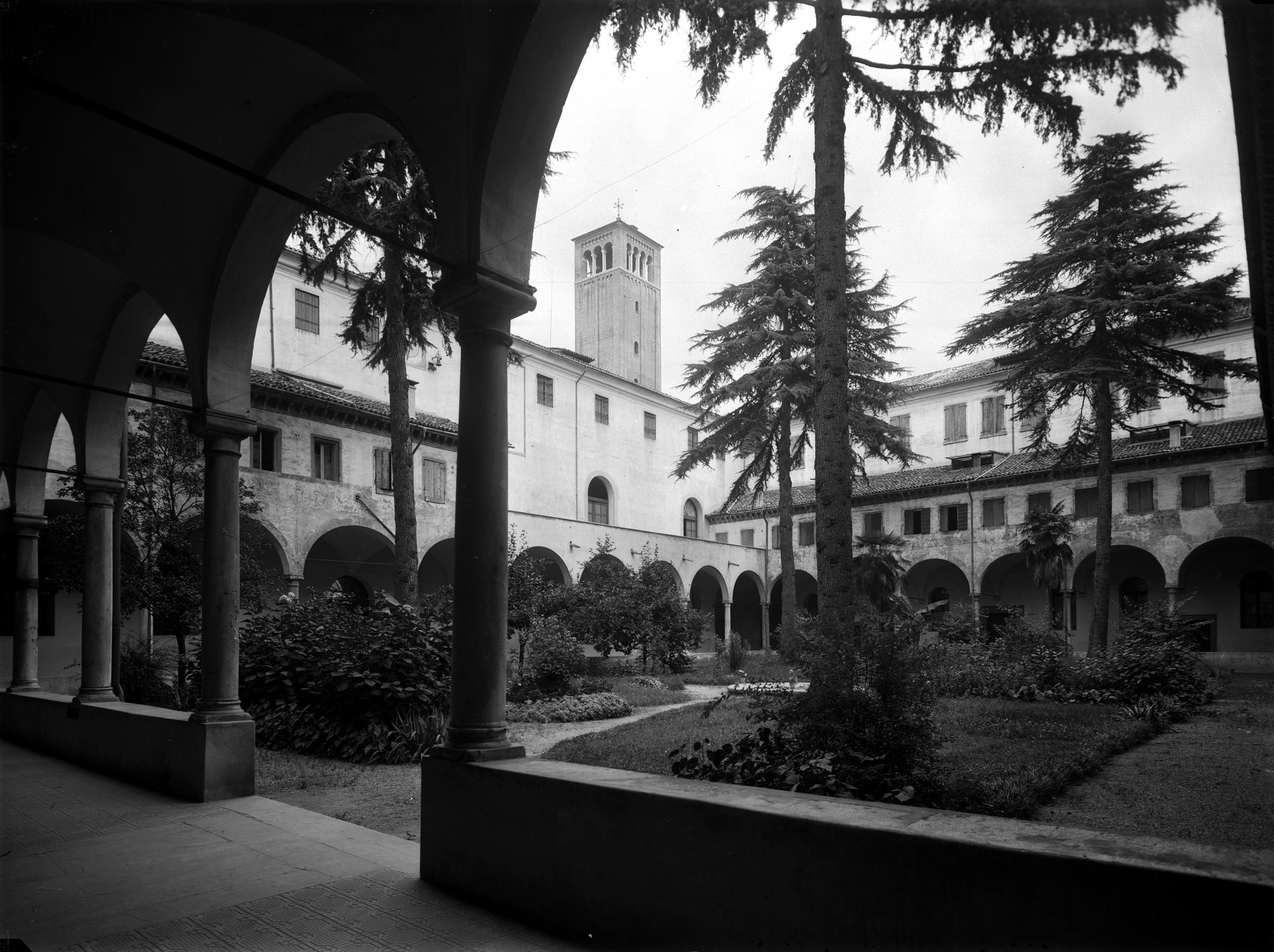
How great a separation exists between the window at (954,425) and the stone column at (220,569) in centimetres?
3173

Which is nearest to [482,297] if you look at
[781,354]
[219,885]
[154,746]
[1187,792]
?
[219,885]

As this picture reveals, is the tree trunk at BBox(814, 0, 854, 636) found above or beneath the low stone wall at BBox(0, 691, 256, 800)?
above

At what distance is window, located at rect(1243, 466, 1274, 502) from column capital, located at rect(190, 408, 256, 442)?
27020 mm

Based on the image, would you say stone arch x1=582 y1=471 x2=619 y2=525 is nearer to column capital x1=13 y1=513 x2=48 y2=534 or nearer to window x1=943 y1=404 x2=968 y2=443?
window x1=943 y1=404 x2=968 y2=443

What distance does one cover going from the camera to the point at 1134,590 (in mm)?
28953

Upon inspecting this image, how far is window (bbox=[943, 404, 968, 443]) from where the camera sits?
113 feet

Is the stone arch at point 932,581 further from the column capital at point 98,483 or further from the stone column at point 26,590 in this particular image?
the column capital at point 98,483

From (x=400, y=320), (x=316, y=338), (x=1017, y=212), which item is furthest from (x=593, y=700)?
(x=316, y=338)

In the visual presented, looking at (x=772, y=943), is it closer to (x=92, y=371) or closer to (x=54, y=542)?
(x=92, y=371)

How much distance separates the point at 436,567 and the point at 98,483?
17.2 m

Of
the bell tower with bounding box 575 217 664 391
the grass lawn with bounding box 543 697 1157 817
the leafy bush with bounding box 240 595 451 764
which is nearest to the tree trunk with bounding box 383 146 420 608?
the leafy bush with bounding box 240 595 451 764

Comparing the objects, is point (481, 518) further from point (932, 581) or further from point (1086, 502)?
point (932, 581)

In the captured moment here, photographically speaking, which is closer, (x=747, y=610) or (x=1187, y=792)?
(x=1187, y=792)

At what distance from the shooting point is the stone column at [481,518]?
4.28 m
